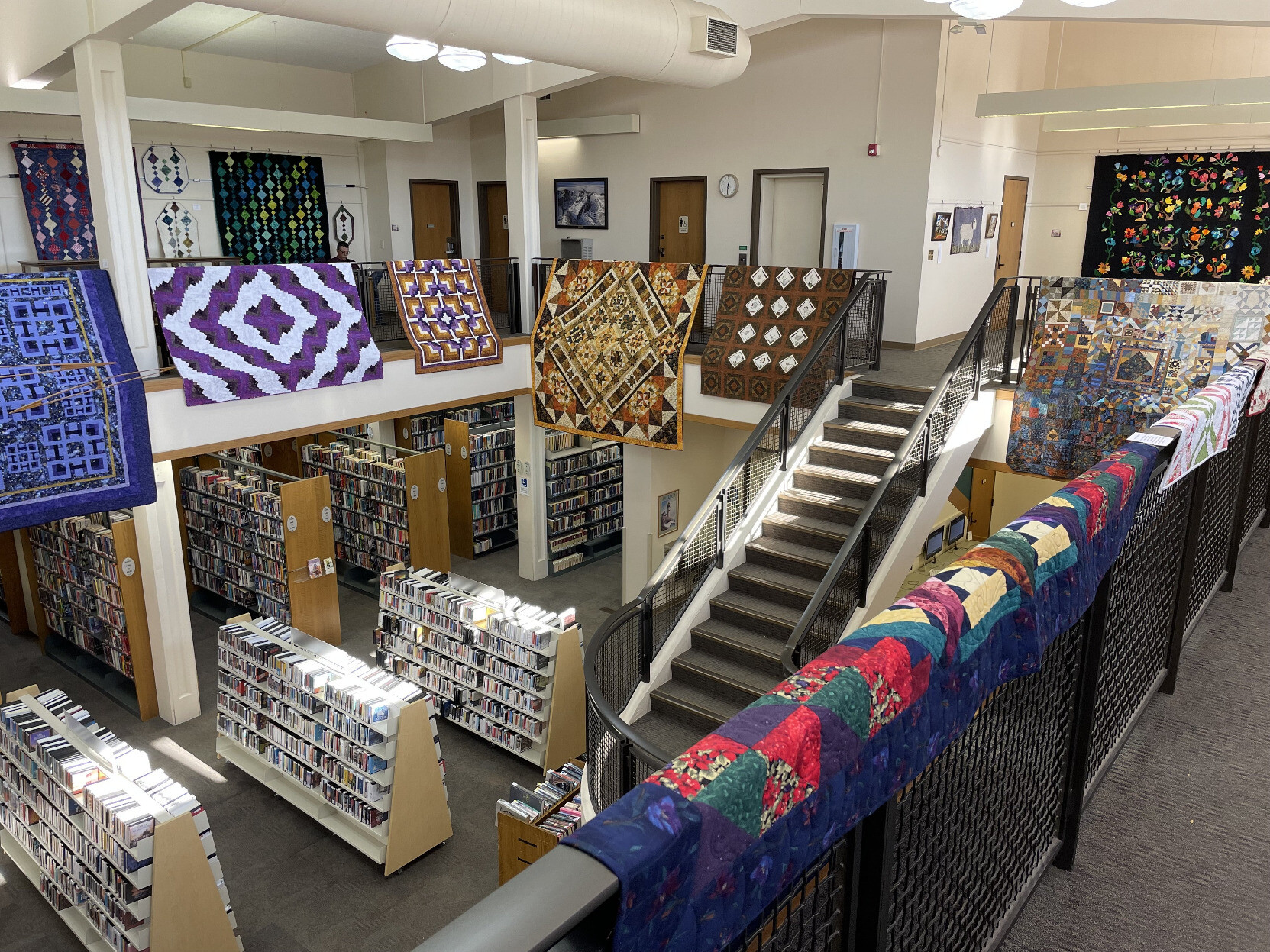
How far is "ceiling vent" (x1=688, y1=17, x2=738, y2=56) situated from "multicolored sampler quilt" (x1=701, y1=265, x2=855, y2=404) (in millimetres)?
2242

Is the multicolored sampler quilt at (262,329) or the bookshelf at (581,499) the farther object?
the bookshelf at (581,499)

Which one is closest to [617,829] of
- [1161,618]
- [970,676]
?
[970,676]

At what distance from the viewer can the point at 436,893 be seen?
6.54 metres

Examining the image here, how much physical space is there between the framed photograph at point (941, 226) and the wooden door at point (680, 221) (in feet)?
9.82

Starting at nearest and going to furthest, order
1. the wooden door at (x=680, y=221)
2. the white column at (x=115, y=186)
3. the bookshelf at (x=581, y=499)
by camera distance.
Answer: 1. the white column at (x=115, y=186)
2. the wooden door at (x=680, y=221)
3. the bookshelf at (x=581, y=499)

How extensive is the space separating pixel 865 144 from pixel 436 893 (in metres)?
8.92

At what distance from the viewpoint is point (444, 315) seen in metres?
10.1

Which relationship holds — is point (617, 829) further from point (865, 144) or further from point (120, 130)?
point (865, 144)

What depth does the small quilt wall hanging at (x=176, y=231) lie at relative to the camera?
1211cm

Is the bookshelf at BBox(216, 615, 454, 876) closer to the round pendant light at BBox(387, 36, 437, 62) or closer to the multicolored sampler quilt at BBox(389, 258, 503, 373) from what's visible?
the multicolored sampler quilt at BBox(389, 258, 503, 373)

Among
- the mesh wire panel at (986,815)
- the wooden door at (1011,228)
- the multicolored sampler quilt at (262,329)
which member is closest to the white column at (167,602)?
the multicolored sampler quilt at (262,329)

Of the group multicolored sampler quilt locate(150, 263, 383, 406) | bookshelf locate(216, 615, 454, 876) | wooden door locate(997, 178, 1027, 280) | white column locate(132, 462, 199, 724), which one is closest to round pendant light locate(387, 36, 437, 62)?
multicolored sampler quilt locate(150, 263, 383, 406)

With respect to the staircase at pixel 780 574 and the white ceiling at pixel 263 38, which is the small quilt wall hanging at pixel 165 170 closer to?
the white ceiling at pixel 263 38

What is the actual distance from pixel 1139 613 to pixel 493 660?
6.08m
